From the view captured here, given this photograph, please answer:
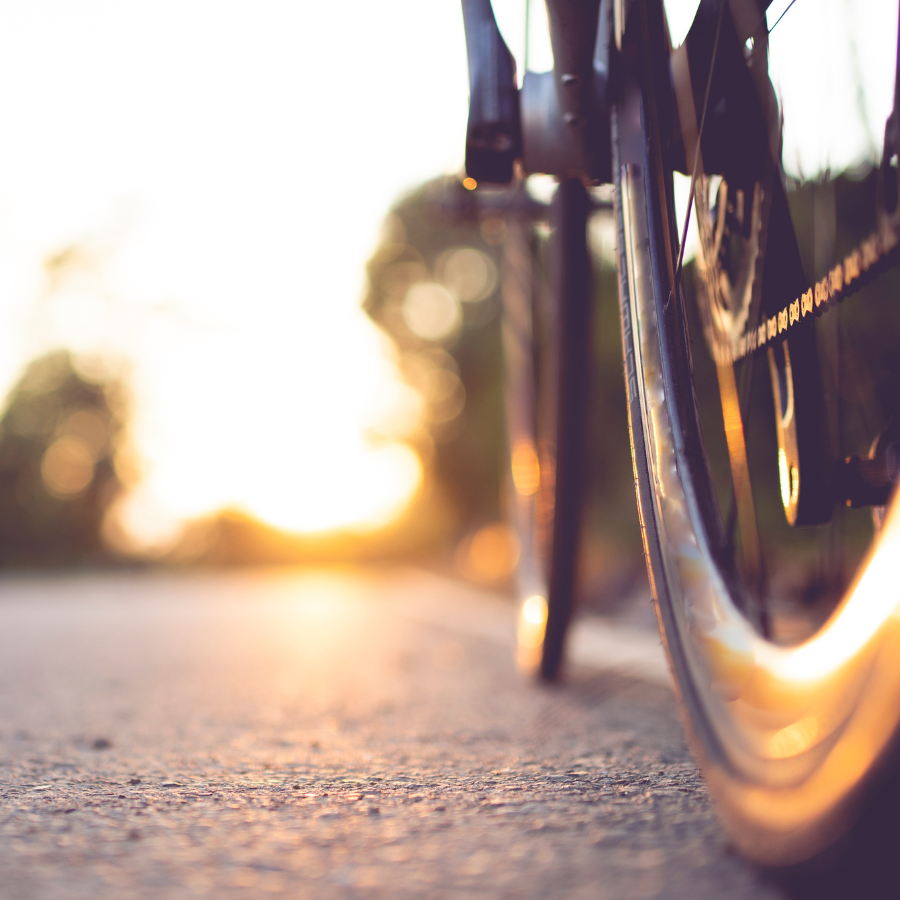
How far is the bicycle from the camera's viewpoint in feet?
1.86

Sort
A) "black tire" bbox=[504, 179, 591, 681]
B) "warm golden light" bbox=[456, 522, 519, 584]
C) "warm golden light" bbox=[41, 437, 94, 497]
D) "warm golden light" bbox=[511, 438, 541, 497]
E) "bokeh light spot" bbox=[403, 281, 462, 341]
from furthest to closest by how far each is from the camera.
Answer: "warm golden light" bbox=[41, 437, 94, 497]
"bokeh light spot" bbox=[403, 281, 462, 341]
"warm golden light" bbox=[456, 522, 519, 584]
"warm golden light" bbox=[511, 438, 541, 497]
"black tire" bbox=[504, 179, 591, 681]

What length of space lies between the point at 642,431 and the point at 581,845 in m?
0.47

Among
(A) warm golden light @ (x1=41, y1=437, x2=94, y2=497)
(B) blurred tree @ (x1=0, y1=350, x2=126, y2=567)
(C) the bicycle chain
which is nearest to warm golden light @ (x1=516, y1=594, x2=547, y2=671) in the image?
(C) the bicycle chain

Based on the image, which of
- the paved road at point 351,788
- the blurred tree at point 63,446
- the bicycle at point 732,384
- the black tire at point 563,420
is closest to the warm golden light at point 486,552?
the black tire at point 563,420

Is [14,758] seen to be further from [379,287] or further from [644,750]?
[379,287]

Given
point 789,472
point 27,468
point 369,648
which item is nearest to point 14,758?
point 789,472

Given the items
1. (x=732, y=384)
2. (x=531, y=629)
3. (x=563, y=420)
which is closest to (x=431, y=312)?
(x=531, y=629)

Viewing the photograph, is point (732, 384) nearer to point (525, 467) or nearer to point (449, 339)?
point (525, 467)

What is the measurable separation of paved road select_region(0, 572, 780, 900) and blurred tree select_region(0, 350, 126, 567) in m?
22.0

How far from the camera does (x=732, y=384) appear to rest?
3.73 feet

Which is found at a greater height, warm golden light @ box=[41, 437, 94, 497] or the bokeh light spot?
the bokeh light spot

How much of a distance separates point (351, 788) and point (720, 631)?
1.79 feet

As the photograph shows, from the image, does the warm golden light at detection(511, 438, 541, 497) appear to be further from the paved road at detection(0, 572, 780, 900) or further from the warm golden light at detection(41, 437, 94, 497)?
the warm golden light at detection(41, 437, 94, 497)

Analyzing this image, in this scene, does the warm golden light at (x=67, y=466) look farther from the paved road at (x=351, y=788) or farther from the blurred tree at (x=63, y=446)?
the paved road at (x=351, y=788)
